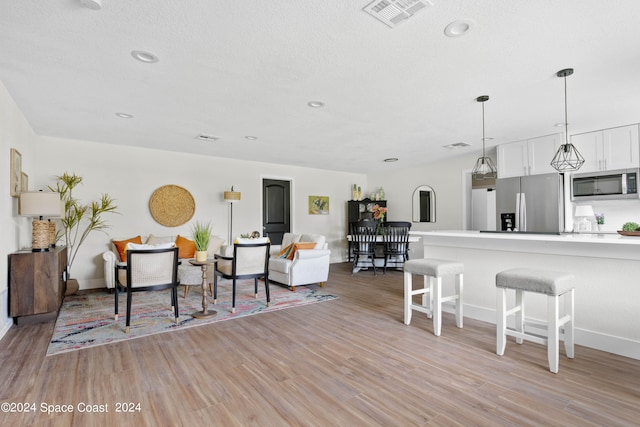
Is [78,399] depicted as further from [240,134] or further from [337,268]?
[337,268]

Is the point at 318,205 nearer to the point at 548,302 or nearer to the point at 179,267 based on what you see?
the point at 179,267

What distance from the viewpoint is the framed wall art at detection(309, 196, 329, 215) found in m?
8.02

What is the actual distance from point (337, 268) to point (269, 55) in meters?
5.58

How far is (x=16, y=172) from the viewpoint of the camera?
364 cm

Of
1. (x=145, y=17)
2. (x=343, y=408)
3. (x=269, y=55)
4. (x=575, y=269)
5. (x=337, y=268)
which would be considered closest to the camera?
(x=343, y=408)

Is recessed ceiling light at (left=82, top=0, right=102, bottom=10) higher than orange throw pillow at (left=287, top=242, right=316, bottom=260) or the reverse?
higher

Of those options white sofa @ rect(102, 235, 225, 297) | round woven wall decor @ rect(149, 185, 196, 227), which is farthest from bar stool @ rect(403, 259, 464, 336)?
round woven wall decor @ rect(149, 185, 196, 227)

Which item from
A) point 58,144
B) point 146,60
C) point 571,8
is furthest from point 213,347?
point 58,144

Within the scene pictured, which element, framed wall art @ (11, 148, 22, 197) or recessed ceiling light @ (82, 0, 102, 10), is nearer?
recessed ceiling light @ (82, 0, 102, 10)

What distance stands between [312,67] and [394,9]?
37.0 inches

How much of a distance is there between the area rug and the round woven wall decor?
4.65 ft

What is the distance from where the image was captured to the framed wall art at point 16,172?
137 inches

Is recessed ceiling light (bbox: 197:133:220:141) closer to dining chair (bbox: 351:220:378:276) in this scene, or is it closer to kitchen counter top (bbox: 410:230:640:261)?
dining chair (bbox: 351:220:378:276)

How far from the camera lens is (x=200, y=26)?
2.21 meters
